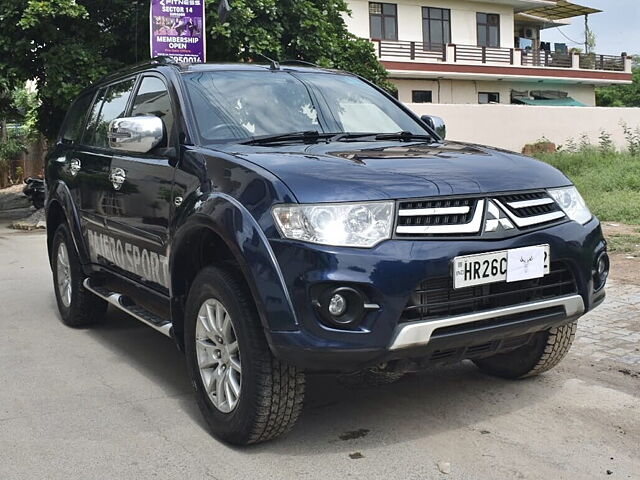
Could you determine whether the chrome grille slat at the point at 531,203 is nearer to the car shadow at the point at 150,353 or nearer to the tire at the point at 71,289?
the car shadow at the point at 150,353

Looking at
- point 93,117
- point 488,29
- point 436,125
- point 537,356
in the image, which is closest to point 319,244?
point 537,356

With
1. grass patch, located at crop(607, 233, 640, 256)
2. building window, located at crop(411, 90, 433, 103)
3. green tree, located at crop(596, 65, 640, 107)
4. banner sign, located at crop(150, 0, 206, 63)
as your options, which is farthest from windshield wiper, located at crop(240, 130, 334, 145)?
green tree, located at crop(596, 65, 640, 107)

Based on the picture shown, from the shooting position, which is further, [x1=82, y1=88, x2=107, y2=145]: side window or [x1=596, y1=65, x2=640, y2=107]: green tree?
[x1=596, y1=65, x2=640, y2=107]: green tree

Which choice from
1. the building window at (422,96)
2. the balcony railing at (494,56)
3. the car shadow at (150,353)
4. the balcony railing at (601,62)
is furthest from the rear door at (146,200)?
→ the balcony railing at (601,62)

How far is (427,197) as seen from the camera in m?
3.20

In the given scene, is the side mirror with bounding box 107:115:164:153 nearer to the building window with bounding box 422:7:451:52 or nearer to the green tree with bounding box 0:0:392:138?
the green tree with bounding box 0:0:392:138

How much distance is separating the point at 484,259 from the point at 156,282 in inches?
77.2

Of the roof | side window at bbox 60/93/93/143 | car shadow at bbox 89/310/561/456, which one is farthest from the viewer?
the roof

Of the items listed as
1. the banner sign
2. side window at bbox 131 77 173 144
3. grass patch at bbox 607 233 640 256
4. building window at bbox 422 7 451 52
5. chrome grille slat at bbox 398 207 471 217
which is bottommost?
grass patch at bbox 607 233 640 256

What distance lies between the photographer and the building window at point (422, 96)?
106 feet

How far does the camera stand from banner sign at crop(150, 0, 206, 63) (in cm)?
1043

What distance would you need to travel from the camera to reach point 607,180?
46.4ft

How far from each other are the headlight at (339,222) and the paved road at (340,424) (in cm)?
102

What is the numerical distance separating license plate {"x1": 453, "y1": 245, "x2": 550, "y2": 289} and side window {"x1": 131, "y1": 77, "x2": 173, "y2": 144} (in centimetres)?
192
